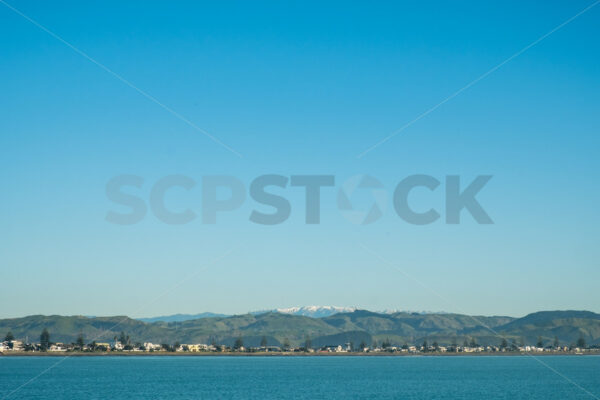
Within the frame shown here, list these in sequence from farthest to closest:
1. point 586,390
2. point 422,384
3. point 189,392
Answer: point 422,384, point 586,390, point 189,392

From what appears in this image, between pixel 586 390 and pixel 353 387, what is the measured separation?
40.4 meters

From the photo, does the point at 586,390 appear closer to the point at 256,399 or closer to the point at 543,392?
the point at 543,392

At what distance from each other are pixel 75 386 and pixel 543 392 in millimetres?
81213

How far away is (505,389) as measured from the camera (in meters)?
124

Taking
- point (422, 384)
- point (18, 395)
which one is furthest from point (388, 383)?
point (18, 395)

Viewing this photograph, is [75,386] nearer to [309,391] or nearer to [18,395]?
[18,395]

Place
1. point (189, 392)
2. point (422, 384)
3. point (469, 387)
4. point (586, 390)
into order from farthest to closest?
1. point (422, 384)
2. point (469, 387)
3. point (586, 390)
4. point (189, 392)

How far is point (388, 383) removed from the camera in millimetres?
138750

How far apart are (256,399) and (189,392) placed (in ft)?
51.2

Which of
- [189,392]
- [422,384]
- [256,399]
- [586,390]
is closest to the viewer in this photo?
[256,399]

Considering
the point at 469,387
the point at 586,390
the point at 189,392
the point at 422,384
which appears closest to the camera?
the point at 189,392

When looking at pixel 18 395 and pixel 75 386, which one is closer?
pixel 18 395

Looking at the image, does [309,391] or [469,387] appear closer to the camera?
[309,391]

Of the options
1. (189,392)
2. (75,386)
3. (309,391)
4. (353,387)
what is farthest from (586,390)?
(75,386)
